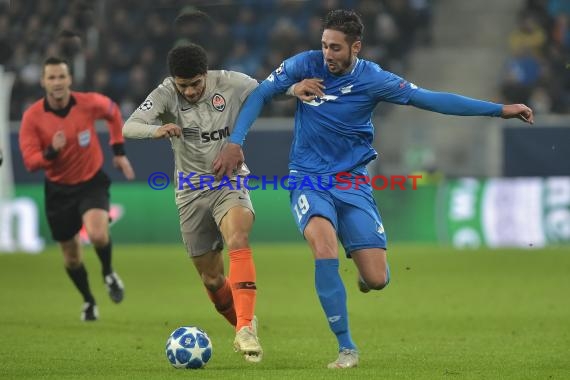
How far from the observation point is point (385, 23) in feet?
85.9

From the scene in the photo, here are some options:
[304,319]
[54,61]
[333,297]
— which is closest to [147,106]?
[333,297]

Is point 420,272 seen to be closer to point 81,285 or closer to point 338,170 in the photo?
point 81,285

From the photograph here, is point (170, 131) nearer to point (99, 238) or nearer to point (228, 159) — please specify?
point (228, 159)

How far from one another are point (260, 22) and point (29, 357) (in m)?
17.6

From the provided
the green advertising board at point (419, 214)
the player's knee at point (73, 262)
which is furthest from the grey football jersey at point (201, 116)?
the green advertising board at point (419, 214)

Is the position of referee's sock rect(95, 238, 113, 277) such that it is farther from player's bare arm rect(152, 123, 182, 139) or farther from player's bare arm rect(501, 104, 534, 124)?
player's bare arm rect(501, 104, 534, 124)

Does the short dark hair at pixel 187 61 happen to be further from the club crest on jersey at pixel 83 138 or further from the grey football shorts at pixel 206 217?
the club crest on jersey at pixel 83 138

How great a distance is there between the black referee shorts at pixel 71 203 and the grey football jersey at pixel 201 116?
130 inches

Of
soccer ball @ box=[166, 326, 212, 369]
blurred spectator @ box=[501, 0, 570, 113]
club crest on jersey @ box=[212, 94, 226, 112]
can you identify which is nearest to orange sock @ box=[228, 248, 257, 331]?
soccer ball @ box=[166, 326, 212, 369]

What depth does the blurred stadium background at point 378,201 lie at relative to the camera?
36.1 ft

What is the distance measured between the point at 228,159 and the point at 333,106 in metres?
0.87

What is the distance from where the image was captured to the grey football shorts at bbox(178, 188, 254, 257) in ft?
31.0

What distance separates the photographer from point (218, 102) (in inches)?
374

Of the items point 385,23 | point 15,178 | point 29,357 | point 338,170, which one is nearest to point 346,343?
point 338,170
